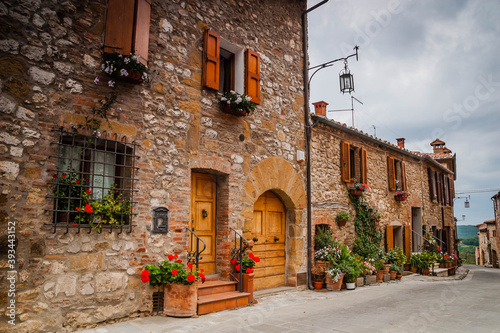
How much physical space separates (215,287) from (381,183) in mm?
8187

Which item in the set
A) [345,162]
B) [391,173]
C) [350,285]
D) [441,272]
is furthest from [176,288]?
[441,272]

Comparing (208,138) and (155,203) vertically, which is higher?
(208,138)

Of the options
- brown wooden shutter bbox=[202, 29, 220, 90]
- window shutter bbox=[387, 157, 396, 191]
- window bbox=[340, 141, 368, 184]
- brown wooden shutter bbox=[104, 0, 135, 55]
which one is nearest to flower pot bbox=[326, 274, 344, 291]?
window bbox=[340, 141, 368, 184]

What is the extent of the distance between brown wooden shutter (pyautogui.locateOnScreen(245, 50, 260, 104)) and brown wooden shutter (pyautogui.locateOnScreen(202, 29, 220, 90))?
0.86 metres

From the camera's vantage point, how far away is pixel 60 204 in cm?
464

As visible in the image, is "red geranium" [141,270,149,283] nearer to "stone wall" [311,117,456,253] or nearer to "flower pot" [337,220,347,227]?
"stone wall" [311,117,456,253]

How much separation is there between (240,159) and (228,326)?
3144 millimetres

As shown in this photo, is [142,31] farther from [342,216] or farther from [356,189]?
[356,189]

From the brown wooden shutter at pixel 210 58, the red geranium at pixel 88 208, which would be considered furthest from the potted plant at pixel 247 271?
the brown wooden shutter at pixel 210 58

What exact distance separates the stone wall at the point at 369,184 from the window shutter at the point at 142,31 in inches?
200

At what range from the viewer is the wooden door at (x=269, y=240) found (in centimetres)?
778

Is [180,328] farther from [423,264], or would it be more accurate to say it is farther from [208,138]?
[423,264]

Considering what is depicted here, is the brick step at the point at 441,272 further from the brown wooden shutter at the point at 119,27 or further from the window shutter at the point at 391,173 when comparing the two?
the brown wooden shutter at the point at 119,27

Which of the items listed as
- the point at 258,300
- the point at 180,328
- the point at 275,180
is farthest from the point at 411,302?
the point at 180,328
